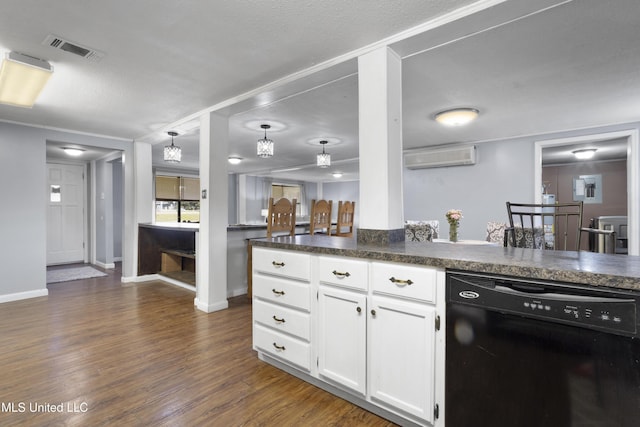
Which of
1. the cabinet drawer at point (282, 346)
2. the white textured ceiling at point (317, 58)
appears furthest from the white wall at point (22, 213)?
the cabinet drawer at point (282, 346)

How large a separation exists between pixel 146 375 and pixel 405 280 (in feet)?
5.94

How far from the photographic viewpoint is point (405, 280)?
1544 millimetres

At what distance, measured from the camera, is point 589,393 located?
1.11 meters

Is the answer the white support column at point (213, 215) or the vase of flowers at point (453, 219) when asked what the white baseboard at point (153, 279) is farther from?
the vase of flowers at point (453, 219)

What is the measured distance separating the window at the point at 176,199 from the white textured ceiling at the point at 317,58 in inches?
152

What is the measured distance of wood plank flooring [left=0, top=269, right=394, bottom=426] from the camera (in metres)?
1.69

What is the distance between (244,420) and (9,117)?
4.47 m

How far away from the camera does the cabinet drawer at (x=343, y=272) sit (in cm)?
171

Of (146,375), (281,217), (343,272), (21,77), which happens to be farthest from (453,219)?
(21,77)

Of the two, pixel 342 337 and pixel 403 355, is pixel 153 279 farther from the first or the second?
pixel 403 355

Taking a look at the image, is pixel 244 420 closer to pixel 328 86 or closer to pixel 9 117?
pixel 328 86

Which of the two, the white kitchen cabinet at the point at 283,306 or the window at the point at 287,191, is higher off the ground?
the window at the point at 287,191

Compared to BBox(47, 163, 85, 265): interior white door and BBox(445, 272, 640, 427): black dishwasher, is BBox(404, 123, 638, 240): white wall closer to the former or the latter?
BBox(445, 272, 640, 427): black dishwasher

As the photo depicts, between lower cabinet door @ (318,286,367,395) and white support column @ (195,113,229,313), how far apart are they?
76.3 inches
